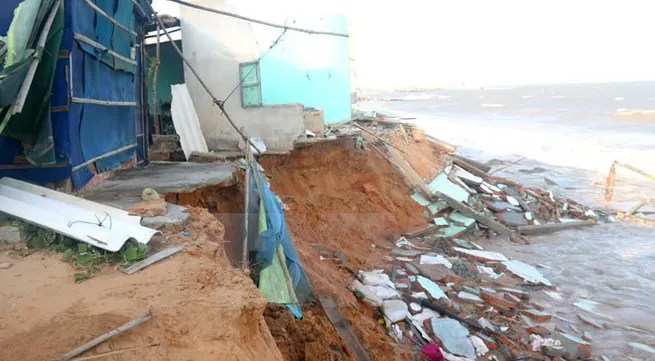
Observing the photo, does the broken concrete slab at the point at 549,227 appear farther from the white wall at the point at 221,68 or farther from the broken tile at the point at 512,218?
the white wall at the point at 221,68

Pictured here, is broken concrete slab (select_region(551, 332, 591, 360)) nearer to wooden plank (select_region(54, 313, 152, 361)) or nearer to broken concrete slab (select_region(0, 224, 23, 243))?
wooden plank (select_region(54, 313, 152, 361))

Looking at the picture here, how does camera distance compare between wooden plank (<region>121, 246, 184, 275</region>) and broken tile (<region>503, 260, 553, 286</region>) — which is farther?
broken tile (<region>503, 260, 553, 286</region>)

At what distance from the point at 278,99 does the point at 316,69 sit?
1577 mm

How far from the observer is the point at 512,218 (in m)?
12.2

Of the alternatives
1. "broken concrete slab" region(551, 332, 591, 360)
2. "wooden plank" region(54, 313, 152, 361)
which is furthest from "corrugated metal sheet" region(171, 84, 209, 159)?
"broken concrete slab" region(551, 332, 591, 360)

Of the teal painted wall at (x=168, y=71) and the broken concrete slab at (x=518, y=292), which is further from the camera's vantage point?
the teal painted wall at (x=168, y=71)

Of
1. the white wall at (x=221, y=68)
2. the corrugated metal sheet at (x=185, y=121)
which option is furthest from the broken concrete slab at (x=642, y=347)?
the corrugated metal sheet at (x=185, y=121)

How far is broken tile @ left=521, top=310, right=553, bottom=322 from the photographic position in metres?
7.51

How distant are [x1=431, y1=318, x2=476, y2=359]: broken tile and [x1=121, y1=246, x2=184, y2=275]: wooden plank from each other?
14.3 ft

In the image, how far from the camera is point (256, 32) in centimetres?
1151

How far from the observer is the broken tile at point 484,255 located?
384 inches

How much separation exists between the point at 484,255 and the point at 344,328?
17.4ft

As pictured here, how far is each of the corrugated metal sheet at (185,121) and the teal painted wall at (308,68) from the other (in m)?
2.11

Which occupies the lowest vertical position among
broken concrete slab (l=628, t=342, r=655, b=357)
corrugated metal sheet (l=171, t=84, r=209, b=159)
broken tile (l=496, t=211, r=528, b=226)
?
broken concrete slab (l=628, t=342, r=655, b=357)
